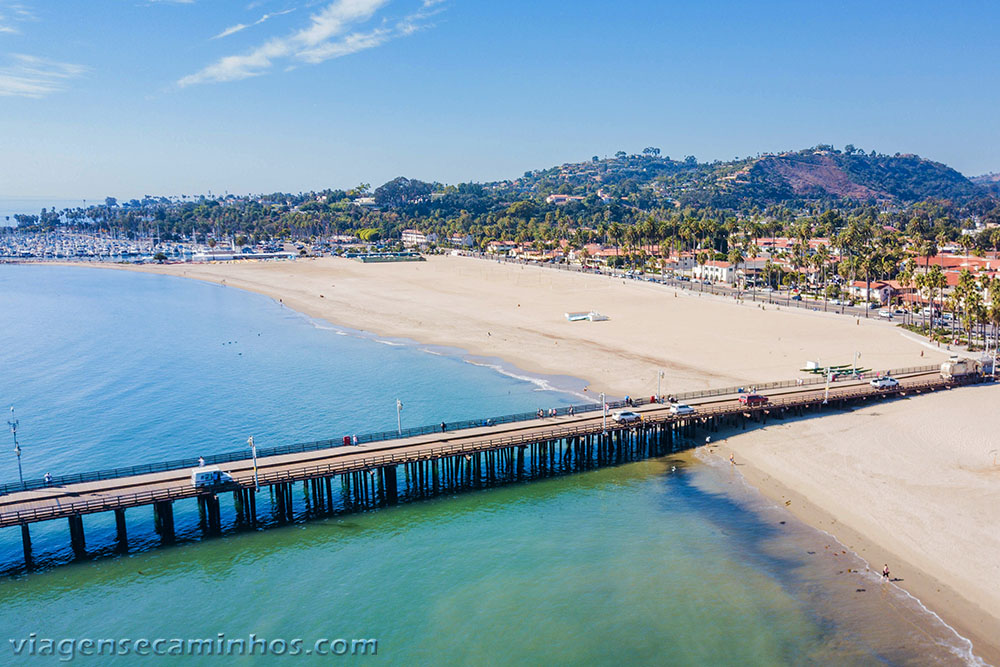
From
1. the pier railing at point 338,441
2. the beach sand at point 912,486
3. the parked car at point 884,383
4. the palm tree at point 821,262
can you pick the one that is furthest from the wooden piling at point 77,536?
the palm tree at point 821,262

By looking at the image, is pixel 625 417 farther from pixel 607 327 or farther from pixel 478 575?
pixel 607 327

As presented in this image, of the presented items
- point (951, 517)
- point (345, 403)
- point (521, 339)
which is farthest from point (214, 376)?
point (951, 517)

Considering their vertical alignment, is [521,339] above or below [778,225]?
below

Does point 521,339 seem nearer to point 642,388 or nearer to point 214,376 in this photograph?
point 642,388

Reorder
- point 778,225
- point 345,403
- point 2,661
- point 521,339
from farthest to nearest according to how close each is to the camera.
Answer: point 778,225, point 521,339, point 345,403, point 2,661

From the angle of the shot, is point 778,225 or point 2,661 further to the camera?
point 778,225

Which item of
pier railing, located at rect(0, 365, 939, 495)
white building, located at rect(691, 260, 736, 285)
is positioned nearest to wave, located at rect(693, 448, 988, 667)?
pier railing, located at rect(0, 365, 939, 495)

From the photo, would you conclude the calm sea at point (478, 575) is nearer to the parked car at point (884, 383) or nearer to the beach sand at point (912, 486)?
the beach sand at point (912, 486)

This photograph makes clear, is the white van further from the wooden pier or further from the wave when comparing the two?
the wave
